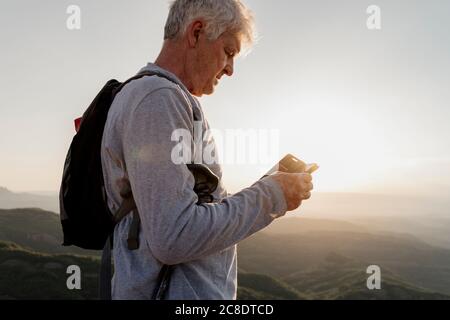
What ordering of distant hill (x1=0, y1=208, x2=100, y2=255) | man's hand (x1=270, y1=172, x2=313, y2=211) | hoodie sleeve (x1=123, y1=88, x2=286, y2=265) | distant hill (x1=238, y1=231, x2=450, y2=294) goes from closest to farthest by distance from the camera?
hoodie sleeve (x1=123, y1=88, x2=286, y2=265), man's hand (x1=270, y1=172, x2=313, y2=211), distant hill (x1=0, y1=208, x2=100, y2=255), distant hill (x1=238, y1=231, x2=450, y2=294)

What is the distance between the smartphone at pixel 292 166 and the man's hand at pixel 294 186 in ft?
0.77

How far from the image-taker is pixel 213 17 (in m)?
3.13

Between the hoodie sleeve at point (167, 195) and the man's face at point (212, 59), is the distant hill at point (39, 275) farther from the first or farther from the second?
the hoodie sleeve at point (167, 195)

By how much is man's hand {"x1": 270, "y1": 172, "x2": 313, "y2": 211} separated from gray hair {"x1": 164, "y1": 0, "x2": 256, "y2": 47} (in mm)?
991

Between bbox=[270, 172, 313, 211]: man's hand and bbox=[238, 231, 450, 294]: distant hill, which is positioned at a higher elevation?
bbox=[270, 172, 313, 211]: man's hand

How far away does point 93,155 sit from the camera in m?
2.98

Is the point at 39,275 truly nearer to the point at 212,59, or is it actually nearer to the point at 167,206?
the point at 212,59

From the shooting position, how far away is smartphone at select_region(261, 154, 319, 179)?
10.6 ft

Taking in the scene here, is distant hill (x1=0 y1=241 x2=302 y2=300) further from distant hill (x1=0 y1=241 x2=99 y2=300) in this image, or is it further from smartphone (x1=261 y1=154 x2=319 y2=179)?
smartphone (x1=261 y1=154 x2=319 y2=179)

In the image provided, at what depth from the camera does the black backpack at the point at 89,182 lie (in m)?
2.96

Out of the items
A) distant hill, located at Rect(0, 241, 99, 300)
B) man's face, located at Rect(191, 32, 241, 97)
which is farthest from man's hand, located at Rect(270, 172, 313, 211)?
distant hill, located at Rect(0, 241, 99, 300)

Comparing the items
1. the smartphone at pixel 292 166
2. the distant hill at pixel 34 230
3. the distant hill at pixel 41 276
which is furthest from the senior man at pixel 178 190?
the distant hill at pixel 34 230

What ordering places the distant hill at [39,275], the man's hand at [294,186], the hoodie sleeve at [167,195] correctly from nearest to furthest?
the hoodie sleeve at [167,195] < the man's hand at [294,186] < the distant hill at [39,275]
